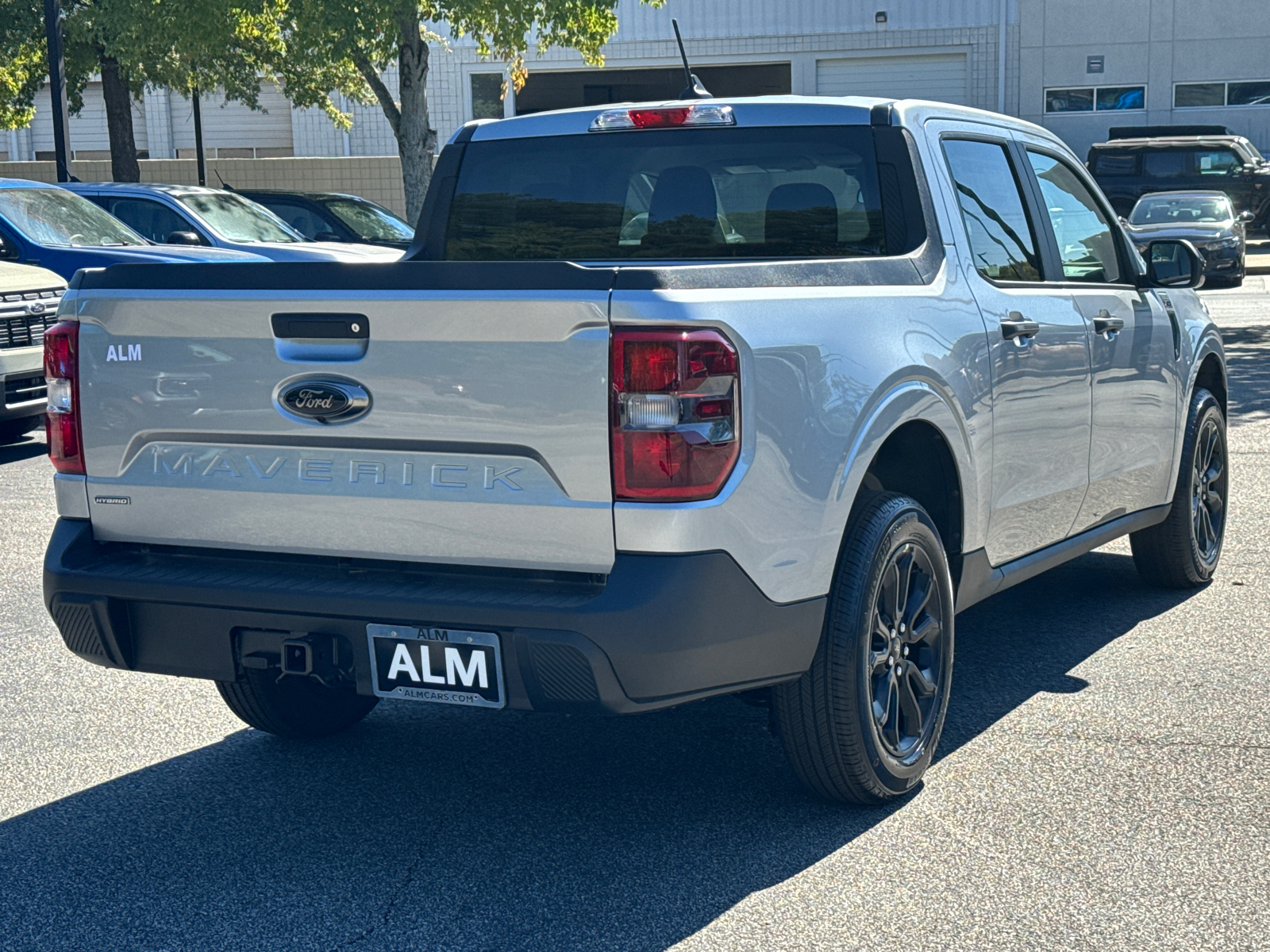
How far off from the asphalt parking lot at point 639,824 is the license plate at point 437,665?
1.50 ft

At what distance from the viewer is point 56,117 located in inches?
763

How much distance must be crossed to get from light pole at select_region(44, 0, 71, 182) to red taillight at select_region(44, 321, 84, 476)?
1635 cm

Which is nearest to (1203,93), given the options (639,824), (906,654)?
(906,654)

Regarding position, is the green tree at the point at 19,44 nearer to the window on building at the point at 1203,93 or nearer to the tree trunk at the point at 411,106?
the tree trunk at the point at 411,106

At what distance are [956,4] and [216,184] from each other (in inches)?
657

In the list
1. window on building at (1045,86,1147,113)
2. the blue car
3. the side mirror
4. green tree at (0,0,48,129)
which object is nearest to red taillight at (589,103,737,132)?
the side mirror

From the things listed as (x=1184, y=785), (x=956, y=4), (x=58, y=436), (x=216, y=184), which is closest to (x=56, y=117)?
(x=216, y=184)

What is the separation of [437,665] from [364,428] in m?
0.56

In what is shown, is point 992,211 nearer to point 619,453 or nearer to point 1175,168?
point 619,453

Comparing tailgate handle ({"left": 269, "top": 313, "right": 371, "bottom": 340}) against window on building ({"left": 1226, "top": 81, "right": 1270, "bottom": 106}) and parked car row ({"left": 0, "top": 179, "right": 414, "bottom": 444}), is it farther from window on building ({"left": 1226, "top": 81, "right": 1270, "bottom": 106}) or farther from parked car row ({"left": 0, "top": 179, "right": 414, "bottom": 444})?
window on building ({"left": 1226, "top": 81, "right": 1270, "bottom": 106})

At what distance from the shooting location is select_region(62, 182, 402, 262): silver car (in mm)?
13938

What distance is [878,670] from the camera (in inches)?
156

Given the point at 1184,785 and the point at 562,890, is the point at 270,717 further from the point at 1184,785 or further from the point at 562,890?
the point at 1184,785

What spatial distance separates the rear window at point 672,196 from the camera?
4.56m
